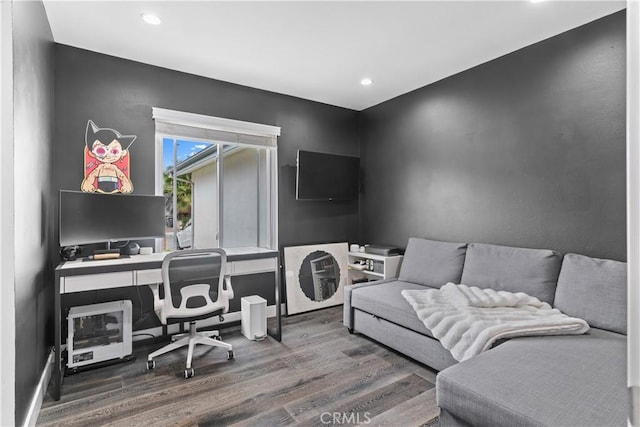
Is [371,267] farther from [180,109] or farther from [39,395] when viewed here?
[39,395]

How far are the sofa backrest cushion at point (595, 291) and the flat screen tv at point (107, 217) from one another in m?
3.25

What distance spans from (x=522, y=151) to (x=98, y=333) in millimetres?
3754

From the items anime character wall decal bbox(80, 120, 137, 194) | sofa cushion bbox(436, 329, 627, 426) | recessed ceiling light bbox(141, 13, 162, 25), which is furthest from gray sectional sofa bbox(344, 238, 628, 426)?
recessed ceiling light bbox(141, 13, 162, 25)

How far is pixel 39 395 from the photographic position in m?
2.05

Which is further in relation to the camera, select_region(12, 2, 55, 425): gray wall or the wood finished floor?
the wood finished floor

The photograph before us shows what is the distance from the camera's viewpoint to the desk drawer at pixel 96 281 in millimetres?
2307

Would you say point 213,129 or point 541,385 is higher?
point 213,129

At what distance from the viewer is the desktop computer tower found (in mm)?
2461

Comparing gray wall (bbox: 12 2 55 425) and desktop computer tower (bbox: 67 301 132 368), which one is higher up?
gray wall (bbox: 12 2 55 425)

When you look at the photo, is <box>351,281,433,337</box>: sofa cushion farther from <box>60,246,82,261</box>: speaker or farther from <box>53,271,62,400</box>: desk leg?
<box>60,246,82,261</box>: speaker

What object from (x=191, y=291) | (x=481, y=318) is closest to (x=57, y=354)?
(x=191, y=291)

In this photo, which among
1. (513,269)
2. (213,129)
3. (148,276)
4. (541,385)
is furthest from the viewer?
(213,129)

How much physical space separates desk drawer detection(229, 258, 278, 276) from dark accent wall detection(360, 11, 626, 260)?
164cm

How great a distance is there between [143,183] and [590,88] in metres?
3.75
